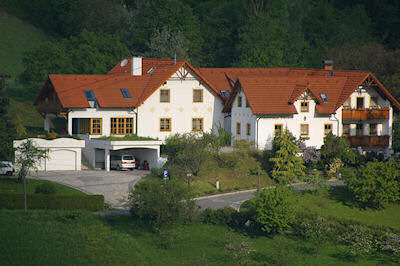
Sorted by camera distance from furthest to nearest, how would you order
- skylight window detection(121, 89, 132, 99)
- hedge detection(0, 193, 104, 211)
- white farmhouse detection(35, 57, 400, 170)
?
skylight window detection(121, 89, 132, 99) → white farmhouse detection(35, 57, 400, 170) → hedge detection(0, 193, 104, 211)

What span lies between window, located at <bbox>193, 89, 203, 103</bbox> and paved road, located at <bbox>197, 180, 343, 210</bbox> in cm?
1470

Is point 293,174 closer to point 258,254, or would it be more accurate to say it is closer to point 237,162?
point 237,162

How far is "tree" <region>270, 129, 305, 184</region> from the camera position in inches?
2425

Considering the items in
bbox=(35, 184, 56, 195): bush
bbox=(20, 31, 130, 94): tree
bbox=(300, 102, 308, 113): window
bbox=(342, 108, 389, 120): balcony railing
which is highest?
bbox=(20, 31, 130, 94): tree

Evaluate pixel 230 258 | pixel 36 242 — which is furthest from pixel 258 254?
pixel 36 242

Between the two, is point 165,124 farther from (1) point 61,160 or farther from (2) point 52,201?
(2) point 52,201

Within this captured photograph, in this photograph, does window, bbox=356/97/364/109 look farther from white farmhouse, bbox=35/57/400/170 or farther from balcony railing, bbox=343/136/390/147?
balcony railing, bbox=343/136/390/147

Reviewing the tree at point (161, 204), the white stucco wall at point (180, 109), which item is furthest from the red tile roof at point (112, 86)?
the tree at point (161, 204)

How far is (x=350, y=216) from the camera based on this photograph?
177 feet

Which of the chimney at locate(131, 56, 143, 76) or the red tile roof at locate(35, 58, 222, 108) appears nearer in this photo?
the red tile roof at locate(35, 58, 222, 108)

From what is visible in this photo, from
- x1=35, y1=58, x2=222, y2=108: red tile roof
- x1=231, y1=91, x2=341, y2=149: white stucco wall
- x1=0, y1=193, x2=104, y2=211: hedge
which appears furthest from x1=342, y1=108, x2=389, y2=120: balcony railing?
x1=0, y1=193, x2=104, y2=211: hedge

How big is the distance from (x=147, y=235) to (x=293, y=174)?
55.4 feet

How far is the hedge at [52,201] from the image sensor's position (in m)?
51.2

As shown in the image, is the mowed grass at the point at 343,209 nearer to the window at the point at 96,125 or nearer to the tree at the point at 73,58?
the window at the point at 96,125
